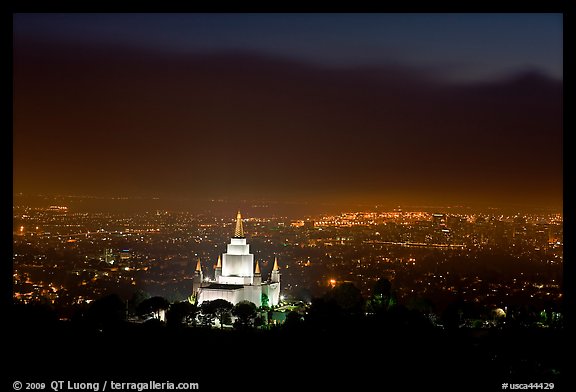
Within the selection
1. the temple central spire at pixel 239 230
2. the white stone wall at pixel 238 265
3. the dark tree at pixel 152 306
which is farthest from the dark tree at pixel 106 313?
the temple central spire at pixel 239 230

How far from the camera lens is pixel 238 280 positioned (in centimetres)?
2091

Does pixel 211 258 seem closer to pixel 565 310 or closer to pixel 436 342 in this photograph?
pixel 436 342

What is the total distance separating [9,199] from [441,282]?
19.5 meters

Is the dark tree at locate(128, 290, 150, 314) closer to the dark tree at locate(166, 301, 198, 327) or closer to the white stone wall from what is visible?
the dark tree at locate(166, 301, 198, 327)

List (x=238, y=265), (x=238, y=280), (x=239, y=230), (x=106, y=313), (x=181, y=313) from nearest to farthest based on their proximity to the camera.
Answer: (x=106, y=313) < (x=181, y=313) < (x=238, y=280) < (x=238, y=265) < (x=239, y=230)

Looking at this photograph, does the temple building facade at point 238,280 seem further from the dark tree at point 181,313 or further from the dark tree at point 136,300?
the dark tree at point 181,313

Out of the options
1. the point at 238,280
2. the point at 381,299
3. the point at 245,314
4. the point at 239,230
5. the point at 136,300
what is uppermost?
the point at 239,230

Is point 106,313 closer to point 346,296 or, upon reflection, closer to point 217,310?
point 217,310

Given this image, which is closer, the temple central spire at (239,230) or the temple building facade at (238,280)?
the temple building facade at (238,280)

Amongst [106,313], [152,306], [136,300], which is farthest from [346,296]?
[106,313]

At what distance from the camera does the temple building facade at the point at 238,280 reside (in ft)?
65.3

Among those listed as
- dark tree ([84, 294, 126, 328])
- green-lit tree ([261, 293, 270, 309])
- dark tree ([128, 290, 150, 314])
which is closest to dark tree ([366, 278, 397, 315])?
Answer: green-lit tree ([261, 293, 270, 309])

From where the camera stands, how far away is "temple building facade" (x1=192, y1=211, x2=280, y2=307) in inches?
784

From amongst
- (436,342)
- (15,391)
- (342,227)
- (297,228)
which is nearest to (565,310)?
(15,391)
